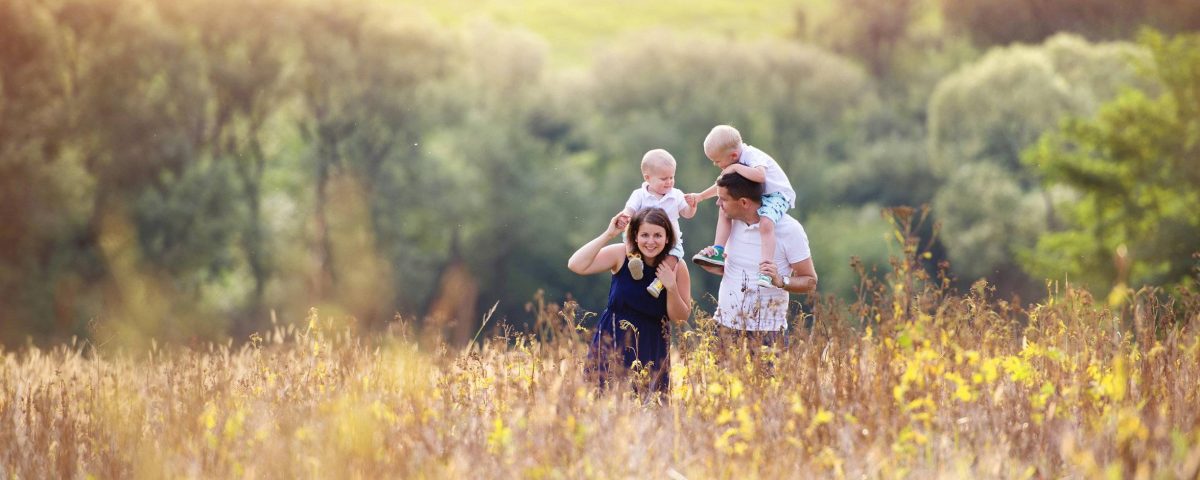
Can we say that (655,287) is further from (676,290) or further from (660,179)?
(660,179)

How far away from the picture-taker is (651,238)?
22.3 ft

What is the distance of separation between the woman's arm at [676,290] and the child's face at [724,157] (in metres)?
0.74

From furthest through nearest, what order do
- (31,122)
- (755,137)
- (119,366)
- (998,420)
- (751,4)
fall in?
(751,4) < (755,137) < (31,122) < (119,366) < (998,420)

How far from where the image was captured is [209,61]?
34.3 metres

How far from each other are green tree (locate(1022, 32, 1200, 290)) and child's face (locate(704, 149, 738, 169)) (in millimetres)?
23340

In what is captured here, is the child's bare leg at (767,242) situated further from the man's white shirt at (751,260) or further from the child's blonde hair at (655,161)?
the child's blonde hair at (655,161)

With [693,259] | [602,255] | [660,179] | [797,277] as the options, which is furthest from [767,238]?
[602,255]

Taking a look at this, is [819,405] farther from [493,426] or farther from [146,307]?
[146,307]

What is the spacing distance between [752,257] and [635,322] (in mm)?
812

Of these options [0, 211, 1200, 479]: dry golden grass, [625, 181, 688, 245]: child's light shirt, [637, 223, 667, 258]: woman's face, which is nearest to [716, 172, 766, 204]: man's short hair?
[625, 181, 688, 245]: child's light shirt

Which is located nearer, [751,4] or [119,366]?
[119,366]

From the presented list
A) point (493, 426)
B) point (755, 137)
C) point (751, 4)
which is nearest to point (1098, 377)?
point (493, 426)

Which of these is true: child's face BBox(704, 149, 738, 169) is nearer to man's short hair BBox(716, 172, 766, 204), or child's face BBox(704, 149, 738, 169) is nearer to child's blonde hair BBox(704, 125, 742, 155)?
child's blonde hair BBox(704, 125, 742, 155)

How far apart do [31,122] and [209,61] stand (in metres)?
5.69
